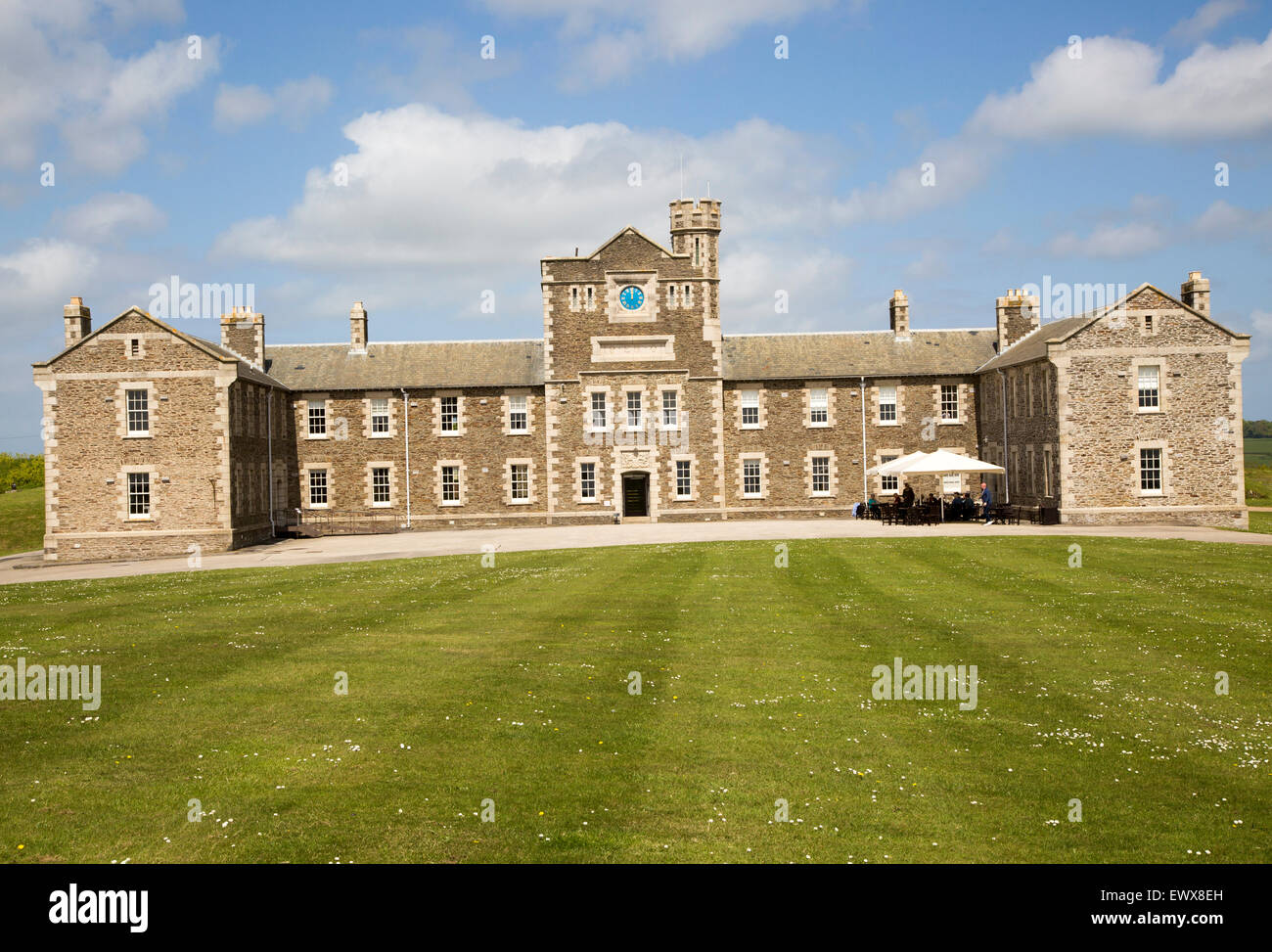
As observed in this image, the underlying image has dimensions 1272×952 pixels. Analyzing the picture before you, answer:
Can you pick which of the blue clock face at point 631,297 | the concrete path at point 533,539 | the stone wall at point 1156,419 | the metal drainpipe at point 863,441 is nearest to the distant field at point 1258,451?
the metal drainpipe at point 863,441

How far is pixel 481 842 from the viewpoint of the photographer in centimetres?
804

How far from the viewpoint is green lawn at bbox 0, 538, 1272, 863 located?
8188 millimetres

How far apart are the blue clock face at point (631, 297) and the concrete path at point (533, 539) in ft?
35.9

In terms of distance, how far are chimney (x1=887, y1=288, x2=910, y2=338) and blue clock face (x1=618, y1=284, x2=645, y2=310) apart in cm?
1350

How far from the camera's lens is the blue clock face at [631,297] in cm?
5041

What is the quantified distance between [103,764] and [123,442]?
35.3 metres

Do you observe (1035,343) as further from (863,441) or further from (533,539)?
(533,539)

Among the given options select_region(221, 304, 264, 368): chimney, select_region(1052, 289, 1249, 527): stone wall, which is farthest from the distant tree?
select_region(1052, 289, 1249, 527): stone wall

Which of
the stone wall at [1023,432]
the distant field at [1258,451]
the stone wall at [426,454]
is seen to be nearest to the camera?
the stone wall at [1023,432]

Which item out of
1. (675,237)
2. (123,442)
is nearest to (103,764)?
(123,442)

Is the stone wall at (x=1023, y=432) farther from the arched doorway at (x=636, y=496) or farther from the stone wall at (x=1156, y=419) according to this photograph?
the arched doorway at (x=636, y=496)
